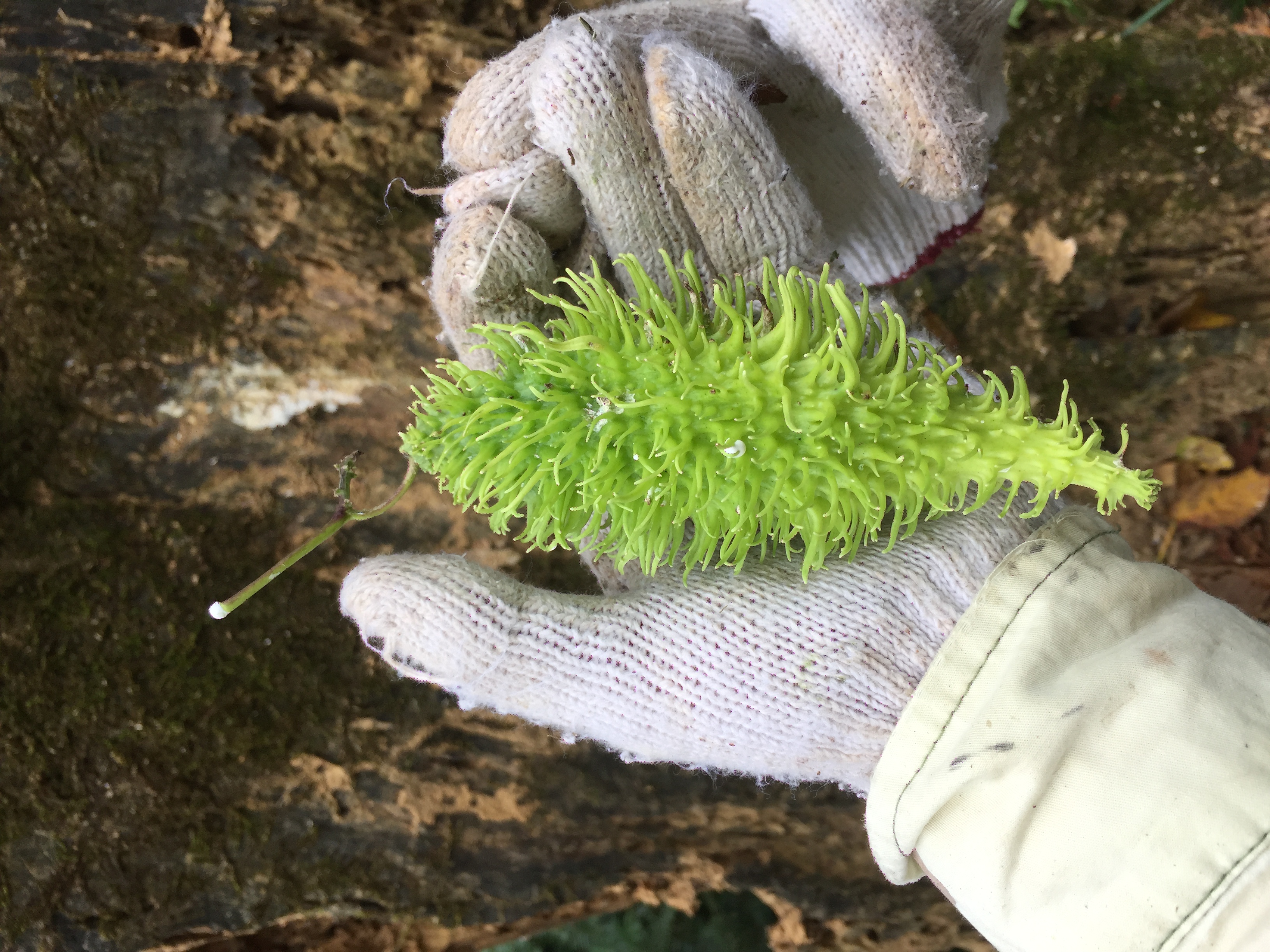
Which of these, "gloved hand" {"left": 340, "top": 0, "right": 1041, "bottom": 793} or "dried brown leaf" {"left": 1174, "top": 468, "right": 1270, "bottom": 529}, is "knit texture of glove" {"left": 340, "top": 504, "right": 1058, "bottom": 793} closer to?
"gloved hand" {"left": 340, "top": 0, "right": 1041, "bottom": 793}

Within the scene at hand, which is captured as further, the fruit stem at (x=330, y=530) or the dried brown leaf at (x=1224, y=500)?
the dried brown leaf at (x=1224, y=500)

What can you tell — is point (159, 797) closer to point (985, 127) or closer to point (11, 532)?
point (11, 532)

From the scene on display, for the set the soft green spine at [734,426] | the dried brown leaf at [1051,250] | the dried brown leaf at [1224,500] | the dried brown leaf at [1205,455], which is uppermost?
the dried brown leaf at [1051,250]

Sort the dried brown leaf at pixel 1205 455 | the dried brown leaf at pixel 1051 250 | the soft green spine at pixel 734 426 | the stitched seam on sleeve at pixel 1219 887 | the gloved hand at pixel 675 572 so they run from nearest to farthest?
the stitched seam on sleeve at pixel 1219 887, the soft green spine at pixel 734 426, the gloved hand at pixel 675 572, the dried brown leaf at pixel 1051 250, the dried brown leaf at pixel 1205 455

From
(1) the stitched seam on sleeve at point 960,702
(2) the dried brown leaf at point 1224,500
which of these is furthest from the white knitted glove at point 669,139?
(2) the dried brown leaf at point 1224,500

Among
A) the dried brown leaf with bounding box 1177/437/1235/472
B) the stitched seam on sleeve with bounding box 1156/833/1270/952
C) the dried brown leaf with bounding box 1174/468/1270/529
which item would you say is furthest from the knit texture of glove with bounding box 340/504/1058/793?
the dried brown leaf with bounding box 1174/468/1270/529

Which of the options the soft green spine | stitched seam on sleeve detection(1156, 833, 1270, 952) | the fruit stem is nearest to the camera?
stitched seam on sleeve detection(1156, 833, 1270, 952)

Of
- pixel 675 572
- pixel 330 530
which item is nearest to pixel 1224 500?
pixel 675 572

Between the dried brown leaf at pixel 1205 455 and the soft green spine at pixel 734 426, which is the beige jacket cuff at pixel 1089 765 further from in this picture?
the dried brown leaf at pixel 1205 455
